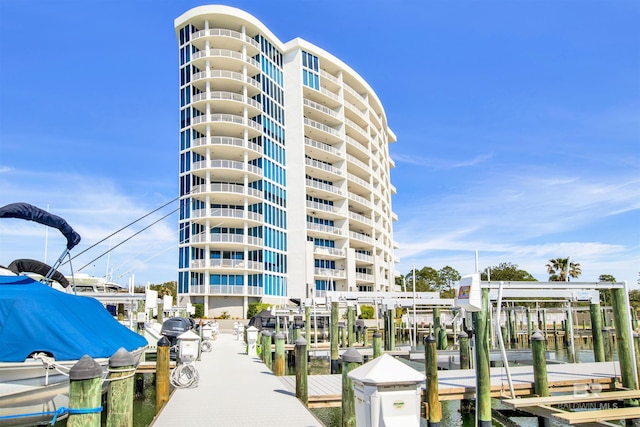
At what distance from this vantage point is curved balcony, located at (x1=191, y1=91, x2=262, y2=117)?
54344 millimetres

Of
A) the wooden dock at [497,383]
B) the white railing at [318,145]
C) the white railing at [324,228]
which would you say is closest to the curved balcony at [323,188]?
the white railing at [324,228]

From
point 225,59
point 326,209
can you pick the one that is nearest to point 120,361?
point 225,59

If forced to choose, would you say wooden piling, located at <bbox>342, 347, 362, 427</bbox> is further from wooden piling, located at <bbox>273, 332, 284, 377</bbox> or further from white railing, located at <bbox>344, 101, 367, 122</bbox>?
white railing, located at <bbox>344, 101, 367, 122</bbox>

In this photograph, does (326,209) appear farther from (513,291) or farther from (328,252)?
(513,291)

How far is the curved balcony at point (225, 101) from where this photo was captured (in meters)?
54.3

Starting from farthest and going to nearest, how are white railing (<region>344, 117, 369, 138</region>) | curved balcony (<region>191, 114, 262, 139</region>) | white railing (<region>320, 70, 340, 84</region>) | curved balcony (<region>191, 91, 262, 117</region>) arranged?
white railing (<region>344, 117, 369, 138</region>) < white railing (<region>320, 70, 340, 84</region>) < curved balcony (<region>191, 91, 262, 117</region>) < curved balcony (<region>191, 114, 262, 139</region>)

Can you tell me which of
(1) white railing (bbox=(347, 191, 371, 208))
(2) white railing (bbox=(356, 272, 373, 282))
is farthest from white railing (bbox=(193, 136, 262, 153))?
(2) white railing (bbox=(356, 272, 373, 282))

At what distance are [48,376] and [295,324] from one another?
85.2 feet

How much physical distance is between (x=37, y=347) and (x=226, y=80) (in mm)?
48427

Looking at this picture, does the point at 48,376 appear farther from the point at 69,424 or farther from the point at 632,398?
the point at 632,398

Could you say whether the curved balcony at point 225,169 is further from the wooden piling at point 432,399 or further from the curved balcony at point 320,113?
the wooden piling at point 432,399

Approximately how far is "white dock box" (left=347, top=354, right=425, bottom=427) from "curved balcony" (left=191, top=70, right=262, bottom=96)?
51485 mm

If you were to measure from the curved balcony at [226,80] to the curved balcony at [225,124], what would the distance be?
134 inches

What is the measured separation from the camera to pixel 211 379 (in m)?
15.2
